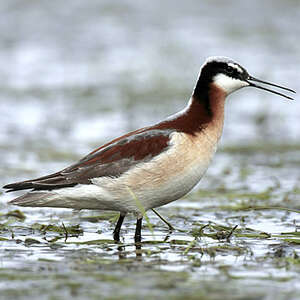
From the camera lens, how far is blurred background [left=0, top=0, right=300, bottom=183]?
14.6 meters

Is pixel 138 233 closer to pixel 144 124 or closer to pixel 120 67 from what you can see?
pixel 144 124

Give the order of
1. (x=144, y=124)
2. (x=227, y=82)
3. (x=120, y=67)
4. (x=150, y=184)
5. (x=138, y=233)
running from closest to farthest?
(x=150, y=184)
(x=138, y=233)
(x=227, y=82)
(x=144, y=124)
(x=120, y=67)

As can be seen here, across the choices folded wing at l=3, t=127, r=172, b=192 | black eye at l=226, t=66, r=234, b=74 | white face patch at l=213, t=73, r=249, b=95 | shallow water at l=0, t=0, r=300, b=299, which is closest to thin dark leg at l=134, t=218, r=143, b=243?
shallow water at l=0, t=0, r=300, b=299

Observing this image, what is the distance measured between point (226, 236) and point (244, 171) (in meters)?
4.24

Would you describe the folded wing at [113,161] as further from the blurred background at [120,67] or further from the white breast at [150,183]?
the blurred background at [120,67]


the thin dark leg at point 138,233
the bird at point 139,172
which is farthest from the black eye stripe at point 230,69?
the thin dark leg at point 138,233

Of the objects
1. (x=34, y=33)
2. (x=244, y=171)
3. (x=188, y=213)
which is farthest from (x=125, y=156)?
(x=34, y=33)

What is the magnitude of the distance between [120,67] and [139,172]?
13.3m

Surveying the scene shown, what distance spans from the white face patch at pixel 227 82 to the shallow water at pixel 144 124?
1.34 meters

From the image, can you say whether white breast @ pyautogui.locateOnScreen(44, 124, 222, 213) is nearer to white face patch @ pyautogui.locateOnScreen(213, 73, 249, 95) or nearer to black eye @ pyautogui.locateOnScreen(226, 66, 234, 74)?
white face patch @ pyautogui.locateOnScreen(213, 73, 249, 95)

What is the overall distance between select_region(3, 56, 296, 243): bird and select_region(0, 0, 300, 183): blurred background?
3.92m

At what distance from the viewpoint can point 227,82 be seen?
7.95m

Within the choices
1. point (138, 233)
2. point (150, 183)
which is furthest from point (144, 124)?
point (150, 183)

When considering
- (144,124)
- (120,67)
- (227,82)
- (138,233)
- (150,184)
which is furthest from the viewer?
(120,67)
